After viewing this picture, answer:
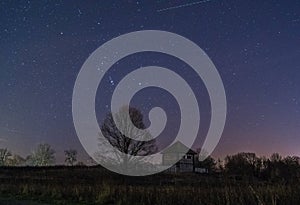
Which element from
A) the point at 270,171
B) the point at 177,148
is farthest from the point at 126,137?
the point at 270,171

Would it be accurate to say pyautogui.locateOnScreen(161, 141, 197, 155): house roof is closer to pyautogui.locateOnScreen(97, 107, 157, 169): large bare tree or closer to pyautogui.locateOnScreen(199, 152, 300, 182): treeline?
pyautogui.locateOnScreen(97, 107, 157, 169): large bare tree

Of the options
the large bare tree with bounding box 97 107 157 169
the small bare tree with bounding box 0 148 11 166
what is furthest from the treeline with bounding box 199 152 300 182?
the small bare tree with bounding box 0 148 11 166

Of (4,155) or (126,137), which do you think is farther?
(4,155)

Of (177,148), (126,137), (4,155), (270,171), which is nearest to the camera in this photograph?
(270,171)

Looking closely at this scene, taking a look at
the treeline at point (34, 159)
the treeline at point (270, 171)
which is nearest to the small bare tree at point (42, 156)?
the treeline at point (34, 159)

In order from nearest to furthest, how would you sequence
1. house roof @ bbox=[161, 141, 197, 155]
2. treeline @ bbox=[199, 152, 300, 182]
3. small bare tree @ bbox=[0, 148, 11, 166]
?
treeline @ bbox=[199, 152, 300, 182] → house roof @ bbox=[161, 141, 197, 155] → small bare tree @ bbox=[0, 148, 11, 166]

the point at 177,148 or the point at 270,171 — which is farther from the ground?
the point at 177,148

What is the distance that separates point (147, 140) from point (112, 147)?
5516 millimetres

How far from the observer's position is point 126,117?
202 feet

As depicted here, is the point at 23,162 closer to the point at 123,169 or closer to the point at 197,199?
the point at 123,169

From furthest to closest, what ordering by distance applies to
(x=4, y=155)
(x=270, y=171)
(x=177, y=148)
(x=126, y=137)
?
(x=4, y=155) → (x=177, y=148) → (x=126, y=137) → (x=270, y=171)

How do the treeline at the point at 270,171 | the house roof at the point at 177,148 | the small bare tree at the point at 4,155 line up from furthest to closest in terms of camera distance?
1. the small bare tree at the point at 4,155
2. the house roof at the point at 177,148
3. the treeline at the point at 270,171

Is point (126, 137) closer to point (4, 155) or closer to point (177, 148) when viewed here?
point (177, 148)

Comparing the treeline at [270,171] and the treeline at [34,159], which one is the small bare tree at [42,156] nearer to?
the treeline at [34,159]
